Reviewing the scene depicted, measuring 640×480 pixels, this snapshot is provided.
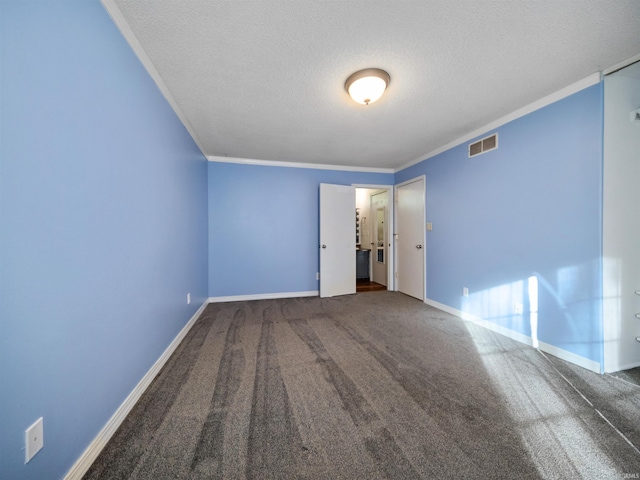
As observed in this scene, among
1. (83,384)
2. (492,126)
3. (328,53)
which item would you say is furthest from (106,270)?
(492,126)

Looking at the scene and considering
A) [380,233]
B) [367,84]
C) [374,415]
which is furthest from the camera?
[380,233]

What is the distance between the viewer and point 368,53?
1.68 m

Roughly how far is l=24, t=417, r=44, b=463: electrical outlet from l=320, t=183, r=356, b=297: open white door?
Result: 3547 millimetres

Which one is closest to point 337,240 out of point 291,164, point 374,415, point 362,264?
point 291,164

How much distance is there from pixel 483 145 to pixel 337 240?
2.54m

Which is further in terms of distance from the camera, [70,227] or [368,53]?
[368,53]

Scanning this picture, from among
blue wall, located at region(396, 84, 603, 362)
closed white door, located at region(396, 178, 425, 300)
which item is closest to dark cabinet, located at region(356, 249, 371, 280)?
closed white door, located at region(396, 178, 425, 300)

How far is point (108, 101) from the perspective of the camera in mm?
1317

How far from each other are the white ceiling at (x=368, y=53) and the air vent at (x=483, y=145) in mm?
232

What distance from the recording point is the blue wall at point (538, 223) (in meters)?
1.96

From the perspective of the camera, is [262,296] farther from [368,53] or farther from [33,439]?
[368,53]

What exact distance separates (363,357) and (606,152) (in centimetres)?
260

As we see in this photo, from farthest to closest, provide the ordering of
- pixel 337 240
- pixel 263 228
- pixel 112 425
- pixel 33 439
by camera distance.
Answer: pixel 337 240 < pixel 263 228 < pixel 112 425 < pixel 33 439

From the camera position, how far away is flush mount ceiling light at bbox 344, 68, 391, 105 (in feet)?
6.05
